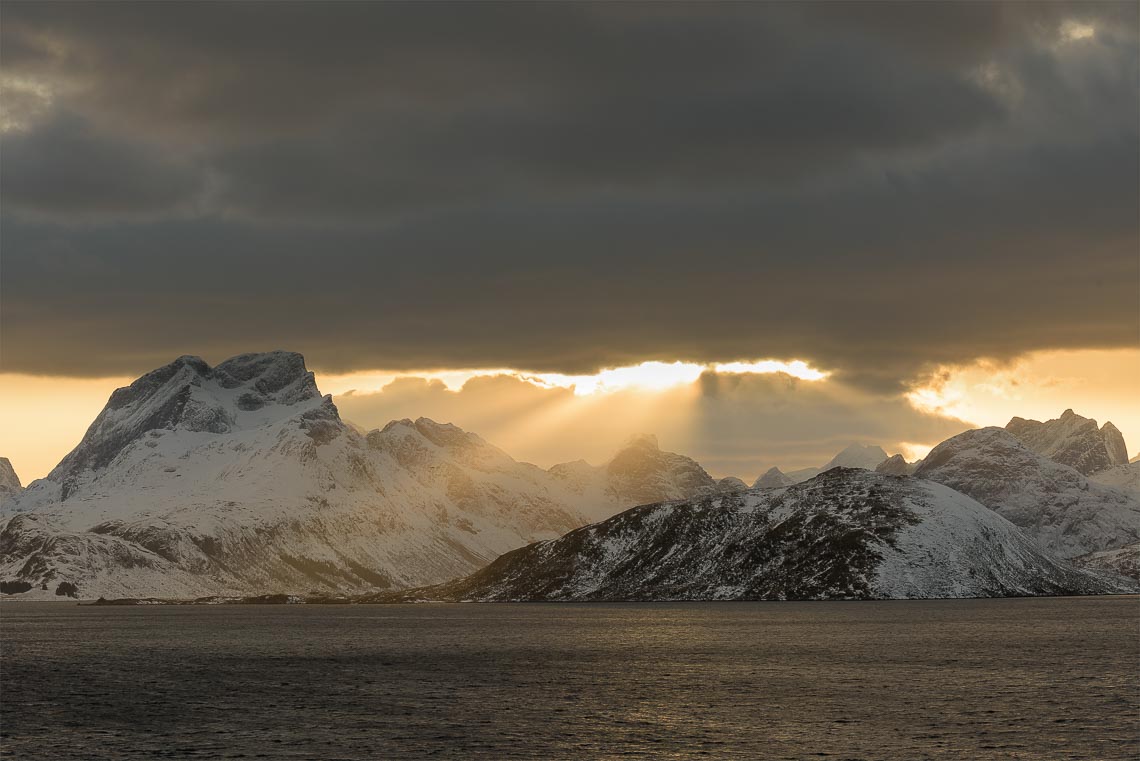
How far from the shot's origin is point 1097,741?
343 ft

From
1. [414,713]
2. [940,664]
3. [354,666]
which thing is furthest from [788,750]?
[354,666]

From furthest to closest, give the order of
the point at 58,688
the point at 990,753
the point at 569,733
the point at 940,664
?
the point at 940,664
the point at 58,688
the point at 569,733
the point at 990,753

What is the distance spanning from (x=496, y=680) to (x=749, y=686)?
34.3 metres

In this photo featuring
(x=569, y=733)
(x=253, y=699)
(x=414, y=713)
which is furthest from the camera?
(x=253, y=699)

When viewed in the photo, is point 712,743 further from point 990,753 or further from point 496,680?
point 496,680

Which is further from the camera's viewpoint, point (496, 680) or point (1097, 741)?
point (496, 680)

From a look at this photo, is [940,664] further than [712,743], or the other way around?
[940,664]

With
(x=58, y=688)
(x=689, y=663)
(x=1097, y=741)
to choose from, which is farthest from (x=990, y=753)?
(x=58, y=688)

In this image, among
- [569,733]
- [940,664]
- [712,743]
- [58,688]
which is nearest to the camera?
[712,743]

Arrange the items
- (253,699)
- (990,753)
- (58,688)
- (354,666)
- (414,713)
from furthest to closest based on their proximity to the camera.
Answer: (354,666), (58,688), (253,699), (414,713), (990,753)

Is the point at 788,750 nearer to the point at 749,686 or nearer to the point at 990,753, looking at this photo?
the point at 990,753

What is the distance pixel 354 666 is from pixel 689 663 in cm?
5068

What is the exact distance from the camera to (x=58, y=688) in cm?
16000

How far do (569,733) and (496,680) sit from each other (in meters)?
56.3
